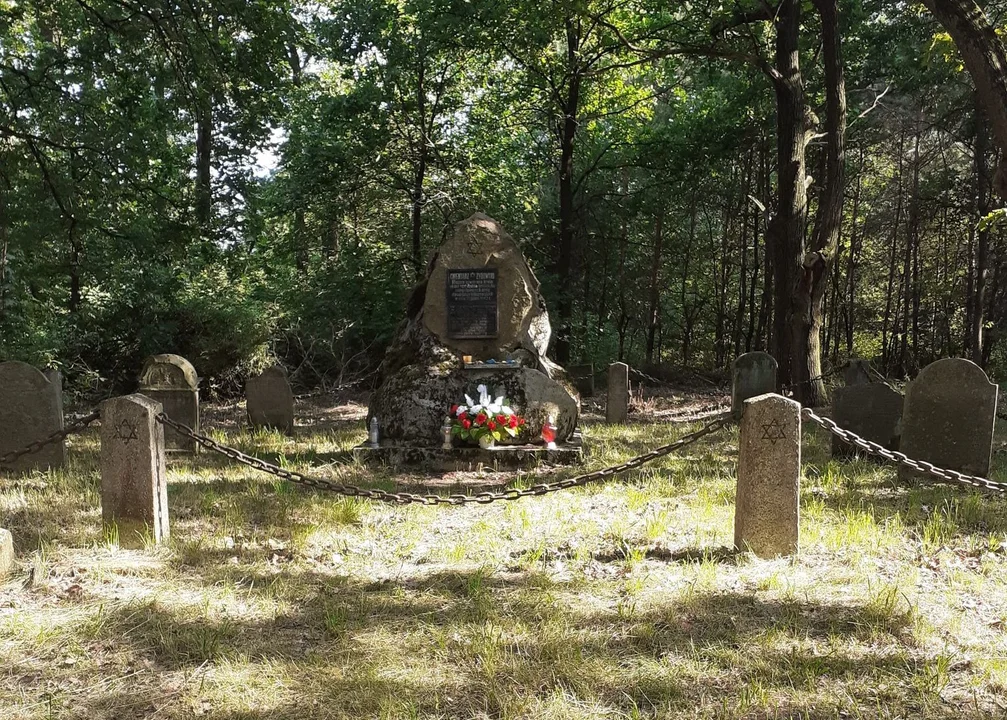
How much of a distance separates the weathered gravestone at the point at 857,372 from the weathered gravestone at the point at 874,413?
2.78 m

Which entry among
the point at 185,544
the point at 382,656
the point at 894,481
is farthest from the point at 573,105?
the point at 382,656

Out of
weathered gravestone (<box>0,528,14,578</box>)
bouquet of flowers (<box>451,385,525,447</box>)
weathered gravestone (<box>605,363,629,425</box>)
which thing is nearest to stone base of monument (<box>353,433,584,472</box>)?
bouquet of flowers (<box>451,385,525,447</box>)

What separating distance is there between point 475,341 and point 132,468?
5.14 metres

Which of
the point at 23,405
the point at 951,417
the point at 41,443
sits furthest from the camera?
the point at 23,405

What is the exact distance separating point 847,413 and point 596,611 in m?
5.33

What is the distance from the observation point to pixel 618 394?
12398mm

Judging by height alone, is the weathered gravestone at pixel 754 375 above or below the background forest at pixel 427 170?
below

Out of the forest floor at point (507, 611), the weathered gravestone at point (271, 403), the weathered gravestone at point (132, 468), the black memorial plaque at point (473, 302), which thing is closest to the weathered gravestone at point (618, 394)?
the black memorial plaque at point (473, 302)

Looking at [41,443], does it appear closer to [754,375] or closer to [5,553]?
[5,553]

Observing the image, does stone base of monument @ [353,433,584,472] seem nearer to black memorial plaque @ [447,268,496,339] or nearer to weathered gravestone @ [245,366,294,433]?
black memorial plaque @ [447,268,496,339]

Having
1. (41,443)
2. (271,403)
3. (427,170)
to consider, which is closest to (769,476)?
(41,443)

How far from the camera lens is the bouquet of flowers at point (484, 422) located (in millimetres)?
8211

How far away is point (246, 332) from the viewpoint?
49.3 feet

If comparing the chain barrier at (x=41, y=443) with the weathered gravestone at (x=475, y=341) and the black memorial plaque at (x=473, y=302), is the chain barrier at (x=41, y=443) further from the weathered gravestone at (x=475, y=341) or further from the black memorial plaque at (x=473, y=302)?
the black memorial plaque at (x=473, y=302)
